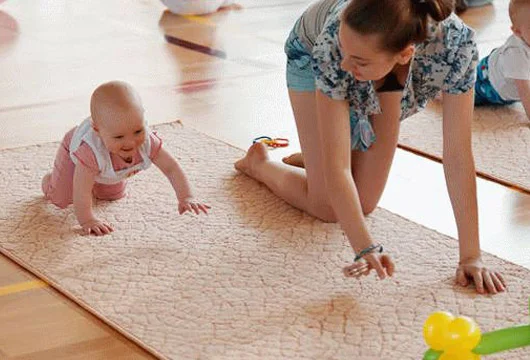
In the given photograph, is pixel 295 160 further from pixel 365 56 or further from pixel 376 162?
pixel 365 56

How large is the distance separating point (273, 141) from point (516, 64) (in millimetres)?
705

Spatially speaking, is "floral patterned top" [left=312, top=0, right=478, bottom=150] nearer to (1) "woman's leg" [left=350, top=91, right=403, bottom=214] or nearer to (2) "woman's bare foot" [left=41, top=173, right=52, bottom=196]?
(1) "woman's leg" [left=350, top=91, right=403, bottom=214]

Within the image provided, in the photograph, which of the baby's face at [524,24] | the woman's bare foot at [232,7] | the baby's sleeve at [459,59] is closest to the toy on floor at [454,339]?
the baby's sleeve at [459,59]

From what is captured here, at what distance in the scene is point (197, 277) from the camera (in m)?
1.92

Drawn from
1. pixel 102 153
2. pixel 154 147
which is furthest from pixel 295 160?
pixel 102 153

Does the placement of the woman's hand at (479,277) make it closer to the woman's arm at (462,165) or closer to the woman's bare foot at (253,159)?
the woman's arm at (462,165)

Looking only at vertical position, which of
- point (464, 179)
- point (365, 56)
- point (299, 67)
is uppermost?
point (365, 56)

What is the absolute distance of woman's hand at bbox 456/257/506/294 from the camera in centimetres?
186

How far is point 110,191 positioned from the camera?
7.41ft

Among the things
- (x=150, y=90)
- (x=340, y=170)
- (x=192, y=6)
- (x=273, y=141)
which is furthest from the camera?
(x=192, y=6)

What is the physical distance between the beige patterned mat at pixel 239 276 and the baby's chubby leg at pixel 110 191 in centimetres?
2

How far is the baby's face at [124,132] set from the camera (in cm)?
204

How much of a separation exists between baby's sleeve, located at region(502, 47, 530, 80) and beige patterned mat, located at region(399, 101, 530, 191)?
0.40ft

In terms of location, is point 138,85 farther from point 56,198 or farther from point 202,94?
point 56,198
